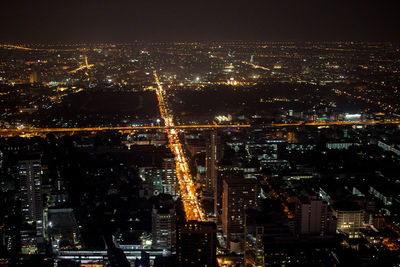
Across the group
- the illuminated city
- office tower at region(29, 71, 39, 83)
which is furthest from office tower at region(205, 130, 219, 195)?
office tower at region(29, 71, 39, 83)

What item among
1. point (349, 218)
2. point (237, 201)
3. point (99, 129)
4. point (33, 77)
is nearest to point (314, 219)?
point (349, 218)

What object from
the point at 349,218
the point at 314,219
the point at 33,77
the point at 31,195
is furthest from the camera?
the point at 33,77

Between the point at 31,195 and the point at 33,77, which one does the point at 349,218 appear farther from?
the point at 33,77

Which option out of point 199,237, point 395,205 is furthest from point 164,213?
point 395,205

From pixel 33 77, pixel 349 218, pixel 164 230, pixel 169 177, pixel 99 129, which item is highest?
pixel 33 77

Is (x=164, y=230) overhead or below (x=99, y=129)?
below
